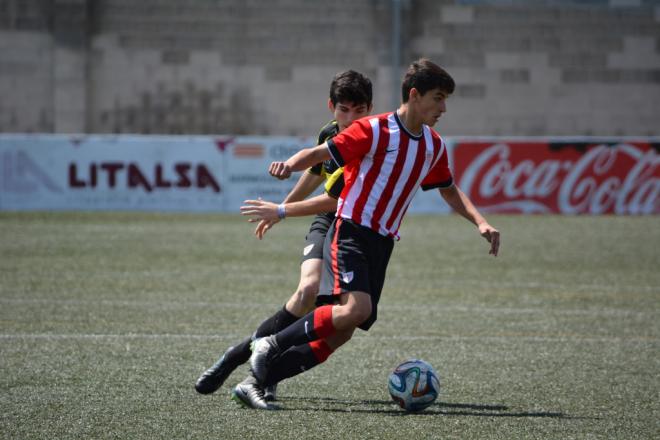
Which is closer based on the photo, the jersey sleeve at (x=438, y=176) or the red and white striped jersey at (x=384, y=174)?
the red and white striped jersey at (x=384, y=174)

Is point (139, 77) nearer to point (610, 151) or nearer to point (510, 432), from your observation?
point (610, 151)

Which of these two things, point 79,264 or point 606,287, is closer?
point 606,287

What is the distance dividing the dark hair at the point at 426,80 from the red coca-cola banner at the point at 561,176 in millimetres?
15021

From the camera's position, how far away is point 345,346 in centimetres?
735

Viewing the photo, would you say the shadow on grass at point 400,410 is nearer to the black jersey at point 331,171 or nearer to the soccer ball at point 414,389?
the soccer ball at point 414,389

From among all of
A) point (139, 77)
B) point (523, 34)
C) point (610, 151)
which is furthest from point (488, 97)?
point (139, 77)

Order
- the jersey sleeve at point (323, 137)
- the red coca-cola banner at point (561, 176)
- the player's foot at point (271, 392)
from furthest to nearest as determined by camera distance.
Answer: the red coca-cola banner at point (561, 176) → the jersey sleeve at point (323, 137) → the player's foot at point (271, 392)

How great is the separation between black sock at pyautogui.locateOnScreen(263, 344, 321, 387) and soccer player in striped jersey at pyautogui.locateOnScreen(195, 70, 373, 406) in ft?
0.77

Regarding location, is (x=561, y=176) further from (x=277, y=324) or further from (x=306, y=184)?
(x=277, y=324)

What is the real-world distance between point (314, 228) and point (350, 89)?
0.83 m

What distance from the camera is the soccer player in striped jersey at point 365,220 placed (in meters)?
5.12

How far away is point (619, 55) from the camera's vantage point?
26688mm

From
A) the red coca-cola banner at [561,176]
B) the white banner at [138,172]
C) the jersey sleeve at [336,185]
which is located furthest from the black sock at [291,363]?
the red coca-cola banner at [561,176]

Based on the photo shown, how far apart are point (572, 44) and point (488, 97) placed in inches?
102
